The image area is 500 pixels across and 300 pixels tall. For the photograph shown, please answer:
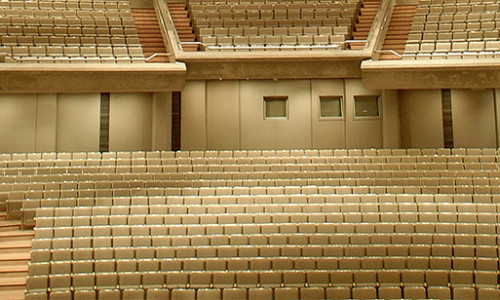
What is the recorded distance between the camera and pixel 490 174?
481 cm

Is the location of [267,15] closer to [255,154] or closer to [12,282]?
[255,154]

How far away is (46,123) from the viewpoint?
6.29m

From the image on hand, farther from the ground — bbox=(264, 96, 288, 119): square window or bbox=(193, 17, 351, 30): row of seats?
bbox=(193, 17, 351, 30): row of seats

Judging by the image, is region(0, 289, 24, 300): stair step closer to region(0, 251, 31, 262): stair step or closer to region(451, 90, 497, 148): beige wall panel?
region(0, 251, 31, 262): stair step

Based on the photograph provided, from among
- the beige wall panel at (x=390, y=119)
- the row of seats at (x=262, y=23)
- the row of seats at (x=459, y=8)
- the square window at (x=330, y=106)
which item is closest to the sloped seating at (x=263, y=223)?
the beige wall panel at (x=390, y=119)

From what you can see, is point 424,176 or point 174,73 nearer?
point 424,176

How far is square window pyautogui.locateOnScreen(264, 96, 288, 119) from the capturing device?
6410 millimetres

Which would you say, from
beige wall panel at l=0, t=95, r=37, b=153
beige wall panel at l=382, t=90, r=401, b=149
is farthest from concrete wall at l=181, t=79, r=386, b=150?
beige wall panel at l=0, t=95, r=37, b=153

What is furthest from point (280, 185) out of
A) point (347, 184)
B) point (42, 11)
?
point (42, 11)

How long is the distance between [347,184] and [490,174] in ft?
4.49

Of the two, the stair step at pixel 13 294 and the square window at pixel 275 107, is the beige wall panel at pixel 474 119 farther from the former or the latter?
the stair step at pixel 13 294

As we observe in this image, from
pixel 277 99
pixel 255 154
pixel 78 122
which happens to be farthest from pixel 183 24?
pixel 255 154

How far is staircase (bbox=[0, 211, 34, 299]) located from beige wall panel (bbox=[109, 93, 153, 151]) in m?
2.18

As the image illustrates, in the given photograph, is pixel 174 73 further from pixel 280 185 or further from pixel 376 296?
pixel 376 296
